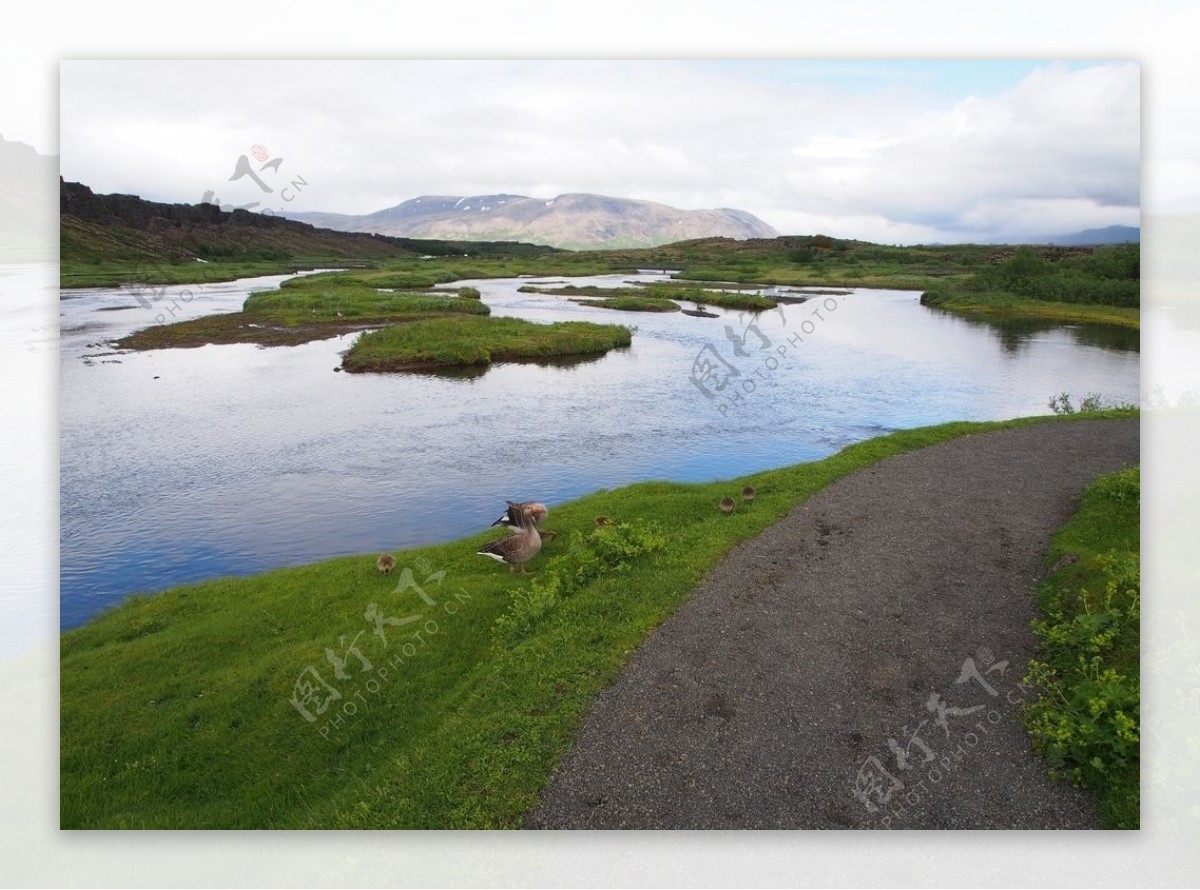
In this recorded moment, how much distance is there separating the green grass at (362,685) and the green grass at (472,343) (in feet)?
66.9

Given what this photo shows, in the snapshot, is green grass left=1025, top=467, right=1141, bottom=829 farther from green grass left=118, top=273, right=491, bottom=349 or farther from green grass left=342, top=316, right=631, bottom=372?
green grass left=118, top=273, right=491, bottom=349

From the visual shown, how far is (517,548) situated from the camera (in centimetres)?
1259

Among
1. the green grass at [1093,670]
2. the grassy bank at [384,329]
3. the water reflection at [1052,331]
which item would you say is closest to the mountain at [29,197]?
the green grass at [1093,670]

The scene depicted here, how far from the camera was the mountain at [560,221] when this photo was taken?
1539cm

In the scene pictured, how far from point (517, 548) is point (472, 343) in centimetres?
2377

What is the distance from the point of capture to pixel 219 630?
11352mm

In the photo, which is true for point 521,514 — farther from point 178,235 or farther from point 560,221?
point 178,235

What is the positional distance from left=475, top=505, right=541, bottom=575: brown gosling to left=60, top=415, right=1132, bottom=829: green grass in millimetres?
295

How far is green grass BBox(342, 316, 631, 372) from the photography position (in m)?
33.1

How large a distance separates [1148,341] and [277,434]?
849 inches

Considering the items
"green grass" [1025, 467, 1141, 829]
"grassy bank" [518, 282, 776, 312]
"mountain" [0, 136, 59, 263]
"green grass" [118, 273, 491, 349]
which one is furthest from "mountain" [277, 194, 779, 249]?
"grassy bank" [518, 282, 776, 312]

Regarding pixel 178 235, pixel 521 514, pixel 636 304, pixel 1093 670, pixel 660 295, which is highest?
pixel 660 295

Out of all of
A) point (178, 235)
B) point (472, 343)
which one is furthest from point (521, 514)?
point (472, 343)

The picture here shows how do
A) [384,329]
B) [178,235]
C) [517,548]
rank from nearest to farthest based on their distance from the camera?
[517,548] < [178,235] < [384,329]
